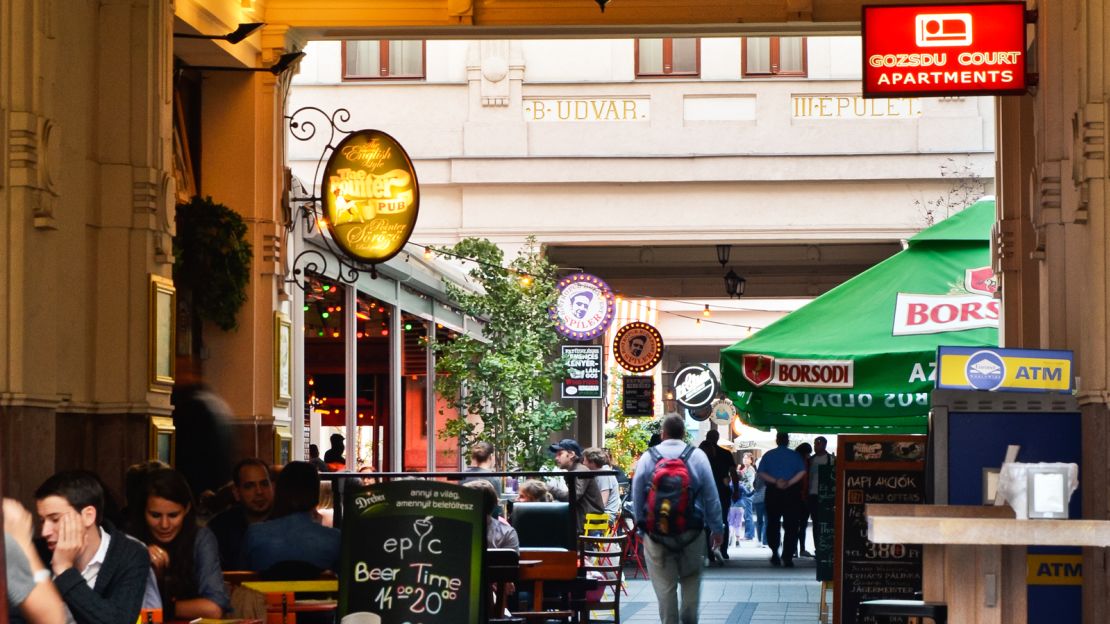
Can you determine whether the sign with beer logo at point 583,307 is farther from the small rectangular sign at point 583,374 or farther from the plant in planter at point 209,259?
the plant in planter at point 209,259

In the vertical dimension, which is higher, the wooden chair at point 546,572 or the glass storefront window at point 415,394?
the glass storefront window at point 415,394

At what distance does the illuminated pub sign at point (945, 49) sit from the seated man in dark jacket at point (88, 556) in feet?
18.6

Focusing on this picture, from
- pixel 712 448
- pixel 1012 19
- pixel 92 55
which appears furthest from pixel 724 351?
pixel 712 448

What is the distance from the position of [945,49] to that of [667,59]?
1661 centimetres

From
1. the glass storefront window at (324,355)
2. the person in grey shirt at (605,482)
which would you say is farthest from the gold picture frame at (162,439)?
the person in grey shirt at (605,482)

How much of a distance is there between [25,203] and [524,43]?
18805mm

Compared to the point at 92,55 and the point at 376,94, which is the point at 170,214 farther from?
the point at 376,94

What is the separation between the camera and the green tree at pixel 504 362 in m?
24.9

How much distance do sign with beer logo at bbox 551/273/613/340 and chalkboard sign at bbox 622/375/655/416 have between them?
5913 mm

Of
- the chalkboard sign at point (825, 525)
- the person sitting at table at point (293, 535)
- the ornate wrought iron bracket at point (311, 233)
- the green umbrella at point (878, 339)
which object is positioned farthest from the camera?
the chalkboard sign at point (825, 525)

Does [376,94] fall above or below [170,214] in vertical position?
above

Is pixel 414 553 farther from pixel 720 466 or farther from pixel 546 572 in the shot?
pixel 720 466

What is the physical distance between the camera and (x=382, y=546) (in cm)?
844

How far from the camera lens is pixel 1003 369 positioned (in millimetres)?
7844
